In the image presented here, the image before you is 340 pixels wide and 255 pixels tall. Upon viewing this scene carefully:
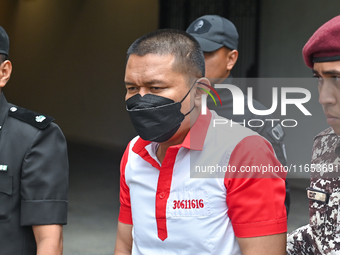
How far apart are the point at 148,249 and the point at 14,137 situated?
0.65 meters

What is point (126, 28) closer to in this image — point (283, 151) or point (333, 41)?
point (283, 151)

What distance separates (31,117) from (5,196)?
0.31 metres

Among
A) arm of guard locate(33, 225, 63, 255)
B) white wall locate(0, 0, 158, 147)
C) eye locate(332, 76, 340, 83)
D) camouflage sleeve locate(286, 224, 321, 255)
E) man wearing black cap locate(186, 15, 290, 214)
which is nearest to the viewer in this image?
eye locate(332, 76, 340, 83)

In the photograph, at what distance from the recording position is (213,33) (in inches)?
101

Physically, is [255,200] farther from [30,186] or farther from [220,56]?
[220,56]

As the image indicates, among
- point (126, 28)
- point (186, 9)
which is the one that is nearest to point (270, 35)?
point (186, 9)

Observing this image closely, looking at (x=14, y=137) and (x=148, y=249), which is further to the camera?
(x=14, y=137)

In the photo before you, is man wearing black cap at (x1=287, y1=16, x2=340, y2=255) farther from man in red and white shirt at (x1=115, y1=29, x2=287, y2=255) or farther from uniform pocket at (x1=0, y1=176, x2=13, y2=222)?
uniform pocket at (x1=0, y1=176, x2=13, y2=222)

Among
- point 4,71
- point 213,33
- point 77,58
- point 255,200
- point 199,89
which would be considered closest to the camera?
point 255,200

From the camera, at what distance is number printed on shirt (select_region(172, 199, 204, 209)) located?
150cm

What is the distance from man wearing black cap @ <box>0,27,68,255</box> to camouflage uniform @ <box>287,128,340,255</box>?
84 centimetres

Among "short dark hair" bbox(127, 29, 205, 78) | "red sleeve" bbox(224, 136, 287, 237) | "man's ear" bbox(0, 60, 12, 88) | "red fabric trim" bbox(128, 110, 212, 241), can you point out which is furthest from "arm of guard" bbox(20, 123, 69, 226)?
"red sleeve" bbox(224, 136, 287, 237)

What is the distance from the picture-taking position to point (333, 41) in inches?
51.1

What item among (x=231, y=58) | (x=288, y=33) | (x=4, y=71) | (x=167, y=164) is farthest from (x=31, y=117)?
(x=288, y=33)
